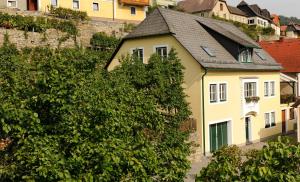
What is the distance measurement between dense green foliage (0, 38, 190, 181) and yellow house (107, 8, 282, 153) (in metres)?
13.8

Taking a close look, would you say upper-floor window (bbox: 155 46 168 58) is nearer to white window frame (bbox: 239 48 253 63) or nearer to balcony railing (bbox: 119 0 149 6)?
white window frame (bbox: 239 48 253 63)

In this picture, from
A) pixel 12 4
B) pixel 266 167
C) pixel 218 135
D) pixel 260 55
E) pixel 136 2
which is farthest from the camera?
pixel 136 2

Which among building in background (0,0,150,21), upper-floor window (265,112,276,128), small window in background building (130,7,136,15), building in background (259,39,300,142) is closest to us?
upper-floor window (265,112,276,128)

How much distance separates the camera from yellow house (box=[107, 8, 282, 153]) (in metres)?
22.8

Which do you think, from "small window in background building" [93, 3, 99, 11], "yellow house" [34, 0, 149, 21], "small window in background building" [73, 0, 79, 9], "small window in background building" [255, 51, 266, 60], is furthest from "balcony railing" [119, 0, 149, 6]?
A: "small window in background building" [255, 51, 266, 60]

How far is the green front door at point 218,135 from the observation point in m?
23.4

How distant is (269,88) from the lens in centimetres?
2931

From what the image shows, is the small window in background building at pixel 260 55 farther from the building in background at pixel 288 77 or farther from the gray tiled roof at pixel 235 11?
the gray tiled roof at pixel 235 11

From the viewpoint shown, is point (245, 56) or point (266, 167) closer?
point (266, 167)

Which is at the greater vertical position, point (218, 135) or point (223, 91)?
point (223, 91)

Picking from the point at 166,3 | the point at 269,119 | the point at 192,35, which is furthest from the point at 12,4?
the point at 166,3

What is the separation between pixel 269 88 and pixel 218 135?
7421 millimetres

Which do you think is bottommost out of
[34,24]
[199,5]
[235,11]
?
[34,24]

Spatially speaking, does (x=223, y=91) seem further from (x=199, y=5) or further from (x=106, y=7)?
(x=199, y=5)
